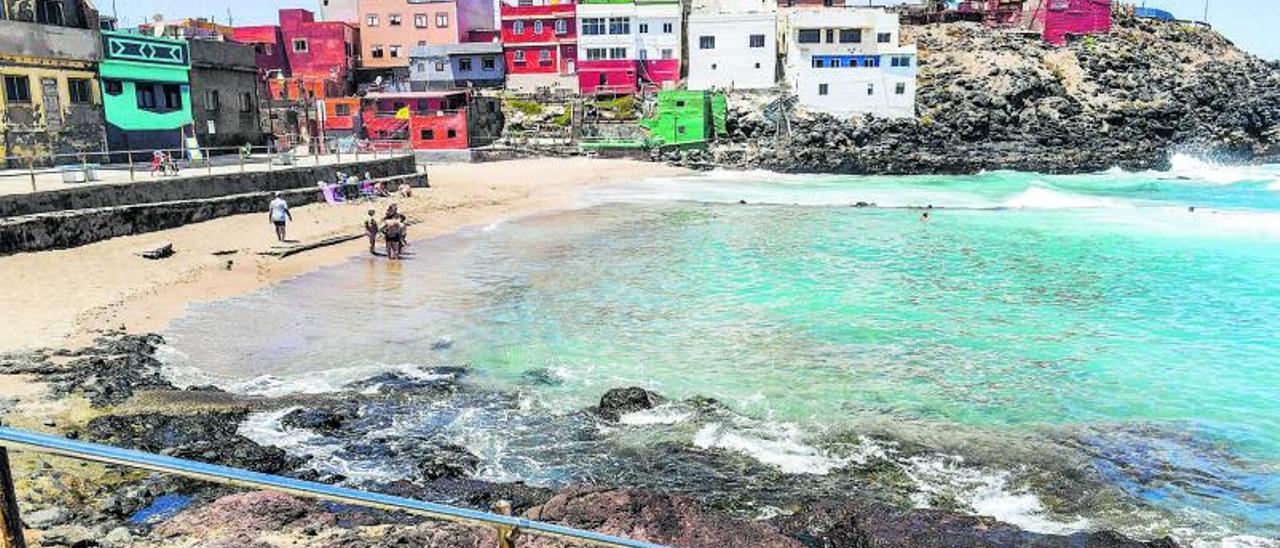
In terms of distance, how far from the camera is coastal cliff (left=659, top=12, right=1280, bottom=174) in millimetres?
62625

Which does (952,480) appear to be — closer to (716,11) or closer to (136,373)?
(136,373)

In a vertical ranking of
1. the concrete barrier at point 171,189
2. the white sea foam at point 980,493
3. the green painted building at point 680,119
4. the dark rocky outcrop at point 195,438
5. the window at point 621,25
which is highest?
the window at point 621,25

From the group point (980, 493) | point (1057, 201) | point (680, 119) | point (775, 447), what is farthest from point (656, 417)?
point (680, 119)

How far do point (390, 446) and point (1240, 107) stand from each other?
258 feet

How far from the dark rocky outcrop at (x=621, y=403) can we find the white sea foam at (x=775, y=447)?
115 cm

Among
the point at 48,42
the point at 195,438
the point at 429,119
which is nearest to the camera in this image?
the point at 195,438

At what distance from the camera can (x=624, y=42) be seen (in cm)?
7125

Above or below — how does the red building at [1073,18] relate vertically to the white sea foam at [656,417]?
above

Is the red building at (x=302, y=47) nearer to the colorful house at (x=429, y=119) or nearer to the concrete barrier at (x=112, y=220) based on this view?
the colorful house at (x=429, y=119)

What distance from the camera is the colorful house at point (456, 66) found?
236 ft

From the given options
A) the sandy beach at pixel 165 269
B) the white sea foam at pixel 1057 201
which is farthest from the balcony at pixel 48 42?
the white sea foam at pixel 1057 201

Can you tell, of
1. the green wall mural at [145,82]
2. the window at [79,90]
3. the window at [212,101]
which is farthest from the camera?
the window at [212,101]

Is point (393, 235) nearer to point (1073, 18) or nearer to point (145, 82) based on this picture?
point (145, 82)

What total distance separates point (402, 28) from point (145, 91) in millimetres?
41948
